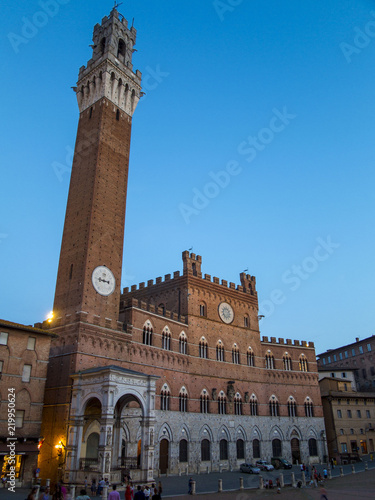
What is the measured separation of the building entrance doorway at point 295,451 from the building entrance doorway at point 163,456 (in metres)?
17.3

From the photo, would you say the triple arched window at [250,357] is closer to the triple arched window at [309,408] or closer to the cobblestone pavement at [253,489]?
the triple arched window at [309,408]

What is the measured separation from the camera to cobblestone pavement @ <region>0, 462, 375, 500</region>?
2364cm

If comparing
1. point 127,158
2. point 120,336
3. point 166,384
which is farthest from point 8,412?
point 127,158

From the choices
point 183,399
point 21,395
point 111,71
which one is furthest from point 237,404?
point 111,71

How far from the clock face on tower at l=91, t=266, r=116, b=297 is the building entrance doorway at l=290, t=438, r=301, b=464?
89.2ft

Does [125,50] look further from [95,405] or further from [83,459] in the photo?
[83,459]

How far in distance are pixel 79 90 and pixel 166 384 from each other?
2921cm

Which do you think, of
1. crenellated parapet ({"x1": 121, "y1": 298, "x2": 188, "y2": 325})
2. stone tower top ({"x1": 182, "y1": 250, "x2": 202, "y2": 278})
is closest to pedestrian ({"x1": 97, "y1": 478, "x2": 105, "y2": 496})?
crenellated parapet ({"x1": 121, "y1": 298, "x2": 188, "y2": 325})

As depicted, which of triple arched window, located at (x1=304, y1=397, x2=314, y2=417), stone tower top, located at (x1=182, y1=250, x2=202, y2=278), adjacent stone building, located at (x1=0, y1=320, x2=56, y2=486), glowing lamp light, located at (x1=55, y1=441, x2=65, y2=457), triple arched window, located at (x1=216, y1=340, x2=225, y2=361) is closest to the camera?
adjacent stone building, located at (x1=0, y1=320, x2=56, y2=486)

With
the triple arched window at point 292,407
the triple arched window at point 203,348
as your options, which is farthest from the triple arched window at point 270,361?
the triple arched window at point 203,348

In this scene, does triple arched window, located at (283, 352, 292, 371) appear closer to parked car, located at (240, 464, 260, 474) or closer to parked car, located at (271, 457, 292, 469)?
parked car, located at (271, 457, 292, 469)

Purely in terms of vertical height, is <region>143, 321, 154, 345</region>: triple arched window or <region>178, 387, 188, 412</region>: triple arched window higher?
<region>143, 321, 154, 345</region>: triple arched window

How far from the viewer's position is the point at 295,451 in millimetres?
44812

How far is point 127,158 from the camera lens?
129ft
